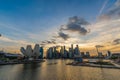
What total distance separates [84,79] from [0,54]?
165832 millimetres

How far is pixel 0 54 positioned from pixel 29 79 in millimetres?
154738

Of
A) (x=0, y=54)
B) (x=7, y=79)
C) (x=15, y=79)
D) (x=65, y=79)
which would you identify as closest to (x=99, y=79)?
(x=65, y=79)

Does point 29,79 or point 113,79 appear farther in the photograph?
point 29,79

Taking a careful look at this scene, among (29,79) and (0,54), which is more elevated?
(0,54)

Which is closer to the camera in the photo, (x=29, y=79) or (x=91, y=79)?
(x=91, y=79)

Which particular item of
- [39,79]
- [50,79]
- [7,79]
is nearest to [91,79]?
[50,79]

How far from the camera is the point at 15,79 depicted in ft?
114

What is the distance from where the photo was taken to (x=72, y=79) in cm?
3394

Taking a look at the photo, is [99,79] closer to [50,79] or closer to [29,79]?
[50,79]

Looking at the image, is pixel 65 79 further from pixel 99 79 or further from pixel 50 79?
pixel 99 79

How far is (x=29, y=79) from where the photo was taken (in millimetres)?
34844

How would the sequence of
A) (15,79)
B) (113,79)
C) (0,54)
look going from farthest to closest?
1. (0,54)
2. (15,79)
3. (113,79)

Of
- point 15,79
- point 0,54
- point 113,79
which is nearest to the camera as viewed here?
point 113,79

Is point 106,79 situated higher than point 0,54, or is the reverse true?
point 0,54
